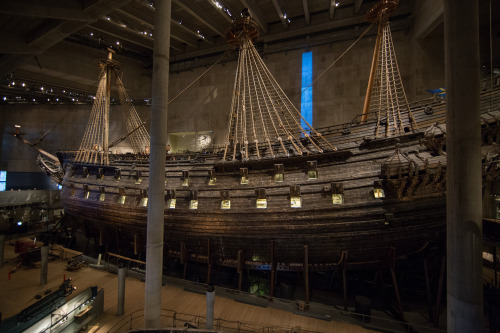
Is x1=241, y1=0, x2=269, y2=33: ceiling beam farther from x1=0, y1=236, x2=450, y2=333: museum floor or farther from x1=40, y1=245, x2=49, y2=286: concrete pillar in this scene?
x1=40, y1=245, x2=49, y2=286: concrete pillar

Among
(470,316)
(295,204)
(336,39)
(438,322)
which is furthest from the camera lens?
(336,39)

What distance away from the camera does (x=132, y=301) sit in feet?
20.5

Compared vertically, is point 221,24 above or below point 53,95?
above

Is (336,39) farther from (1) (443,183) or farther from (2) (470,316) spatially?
(2) (470,316)

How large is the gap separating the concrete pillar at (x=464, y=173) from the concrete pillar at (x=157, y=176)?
17.8 feet

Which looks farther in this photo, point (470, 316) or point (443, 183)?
point (443, 183)

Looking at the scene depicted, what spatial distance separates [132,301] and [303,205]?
574 centimetres

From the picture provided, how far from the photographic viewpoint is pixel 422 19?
1028cm

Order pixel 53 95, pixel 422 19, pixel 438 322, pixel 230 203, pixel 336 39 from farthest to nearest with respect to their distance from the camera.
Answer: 1. pixel 53 95
2. pixel 336 39
3. pixel 422 19
4. pixel 230 203
5. pixel 438 322

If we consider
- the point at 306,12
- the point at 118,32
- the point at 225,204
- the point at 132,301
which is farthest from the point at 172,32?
the point at 132,301

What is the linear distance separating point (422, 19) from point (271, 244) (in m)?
12.8

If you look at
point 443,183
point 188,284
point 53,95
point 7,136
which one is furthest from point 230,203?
point 7,136

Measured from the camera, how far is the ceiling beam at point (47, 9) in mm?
4023

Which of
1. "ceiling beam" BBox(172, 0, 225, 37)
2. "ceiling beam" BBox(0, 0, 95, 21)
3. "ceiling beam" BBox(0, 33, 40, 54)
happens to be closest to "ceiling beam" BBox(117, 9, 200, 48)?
"ceiling beam" BBox(172, 0, 225, 37)
